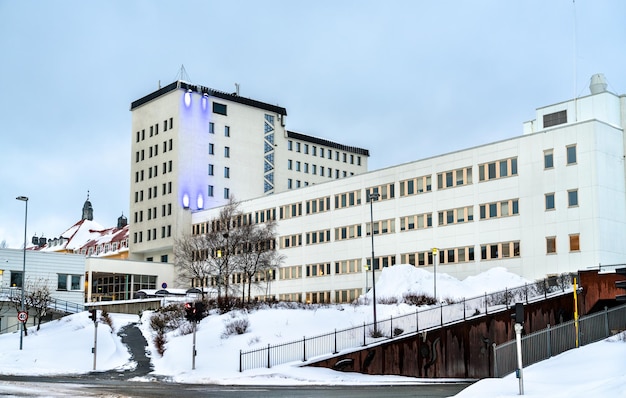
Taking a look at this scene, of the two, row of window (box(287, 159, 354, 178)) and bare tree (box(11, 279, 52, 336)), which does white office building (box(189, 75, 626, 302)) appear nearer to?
bare tree (box(11, 279, 52, 336))

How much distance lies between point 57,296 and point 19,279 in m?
4.00

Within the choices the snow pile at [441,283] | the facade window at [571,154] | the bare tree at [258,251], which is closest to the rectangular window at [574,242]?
the snow pile at [441,283]

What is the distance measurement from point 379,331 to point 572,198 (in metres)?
27.4

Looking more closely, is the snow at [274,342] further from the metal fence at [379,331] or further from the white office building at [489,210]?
the white office building at [489,210]

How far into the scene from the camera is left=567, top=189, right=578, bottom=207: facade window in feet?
203

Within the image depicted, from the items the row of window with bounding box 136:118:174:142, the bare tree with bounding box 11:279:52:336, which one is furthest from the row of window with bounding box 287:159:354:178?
the bare tree with bounding box 11:279:52:336

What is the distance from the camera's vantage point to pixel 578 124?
61.9 metres

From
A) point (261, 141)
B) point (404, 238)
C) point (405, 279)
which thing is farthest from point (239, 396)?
point (261, 141)

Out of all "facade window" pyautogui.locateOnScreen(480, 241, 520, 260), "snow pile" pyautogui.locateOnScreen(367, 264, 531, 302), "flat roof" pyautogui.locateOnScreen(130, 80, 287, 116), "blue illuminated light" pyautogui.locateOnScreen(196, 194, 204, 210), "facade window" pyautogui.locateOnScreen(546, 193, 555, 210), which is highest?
"flat roof" pyautogui.locateOnScreen(130, 80, 287, 116)

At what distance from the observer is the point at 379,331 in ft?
137

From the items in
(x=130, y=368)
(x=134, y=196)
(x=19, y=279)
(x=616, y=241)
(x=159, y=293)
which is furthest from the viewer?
(x=134, y=196)

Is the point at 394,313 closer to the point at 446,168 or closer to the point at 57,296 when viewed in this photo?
the point at 446,168

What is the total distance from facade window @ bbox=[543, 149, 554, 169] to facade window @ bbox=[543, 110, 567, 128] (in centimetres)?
743

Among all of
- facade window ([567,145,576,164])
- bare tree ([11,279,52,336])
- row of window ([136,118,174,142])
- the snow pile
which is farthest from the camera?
row of window ([136,118,174,142])
